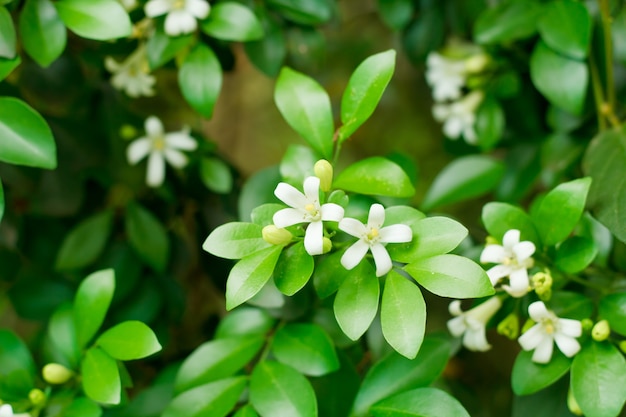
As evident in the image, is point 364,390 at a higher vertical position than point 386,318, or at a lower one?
lower

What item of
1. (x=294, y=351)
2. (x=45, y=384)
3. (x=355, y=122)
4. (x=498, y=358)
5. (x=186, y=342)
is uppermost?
(x=355, y=122)

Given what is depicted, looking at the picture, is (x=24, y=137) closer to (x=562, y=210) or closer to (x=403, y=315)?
(x=403, y=315)

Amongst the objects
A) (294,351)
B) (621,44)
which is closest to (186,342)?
(294,351)

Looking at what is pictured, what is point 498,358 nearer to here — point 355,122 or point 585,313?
point 585,313

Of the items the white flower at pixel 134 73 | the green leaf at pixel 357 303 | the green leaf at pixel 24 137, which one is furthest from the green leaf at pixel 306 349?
the white flower at pixel 134 73

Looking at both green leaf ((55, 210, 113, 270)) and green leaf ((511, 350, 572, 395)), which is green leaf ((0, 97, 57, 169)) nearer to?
green leaf ((55, 210, 113, 270))

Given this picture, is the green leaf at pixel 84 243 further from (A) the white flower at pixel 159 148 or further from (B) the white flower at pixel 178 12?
(B) the white flower at pixel 178 12
